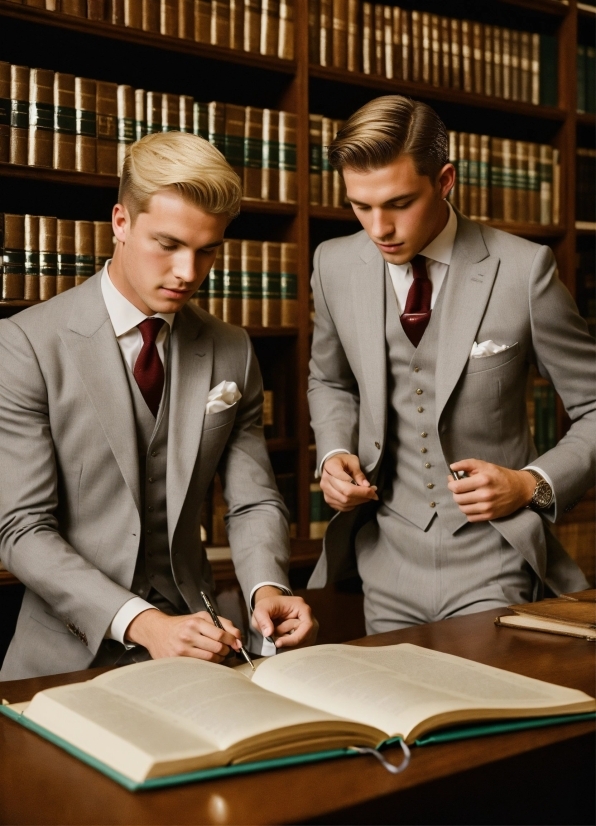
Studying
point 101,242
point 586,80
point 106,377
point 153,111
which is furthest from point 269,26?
point 106,377

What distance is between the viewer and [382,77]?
10.4 ft

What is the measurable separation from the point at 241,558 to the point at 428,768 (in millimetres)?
889

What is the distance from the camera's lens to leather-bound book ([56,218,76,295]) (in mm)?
2666

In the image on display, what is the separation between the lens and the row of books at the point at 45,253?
8.54 feet

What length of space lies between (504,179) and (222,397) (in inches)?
79.8

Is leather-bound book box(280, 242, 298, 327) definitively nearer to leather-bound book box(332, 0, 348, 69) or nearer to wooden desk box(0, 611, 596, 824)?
leather-bound book box(332, 0, 348, 69)

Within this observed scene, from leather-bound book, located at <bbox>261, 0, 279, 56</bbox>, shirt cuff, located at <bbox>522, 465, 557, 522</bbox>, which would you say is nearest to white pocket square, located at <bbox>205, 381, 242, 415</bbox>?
shirt cuff, located at <bbox>522, 465, 557, 522</bbox>

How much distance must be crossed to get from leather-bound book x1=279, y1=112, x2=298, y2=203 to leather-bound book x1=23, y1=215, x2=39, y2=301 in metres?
0.81

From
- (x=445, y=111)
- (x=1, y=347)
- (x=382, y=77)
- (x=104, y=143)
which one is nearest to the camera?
(x=1, y=347)

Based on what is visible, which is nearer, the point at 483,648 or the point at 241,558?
the point at 483,648

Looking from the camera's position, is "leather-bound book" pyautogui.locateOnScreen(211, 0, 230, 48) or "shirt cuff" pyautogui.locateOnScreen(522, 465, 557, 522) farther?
"leather-bound book" pyautogui.locateOnScreen(211, 0, 230, 48)

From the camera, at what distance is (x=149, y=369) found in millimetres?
1866

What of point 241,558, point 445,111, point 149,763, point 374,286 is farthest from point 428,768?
point 445,111

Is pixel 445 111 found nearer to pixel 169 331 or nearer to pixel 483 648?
pixel 169 331
